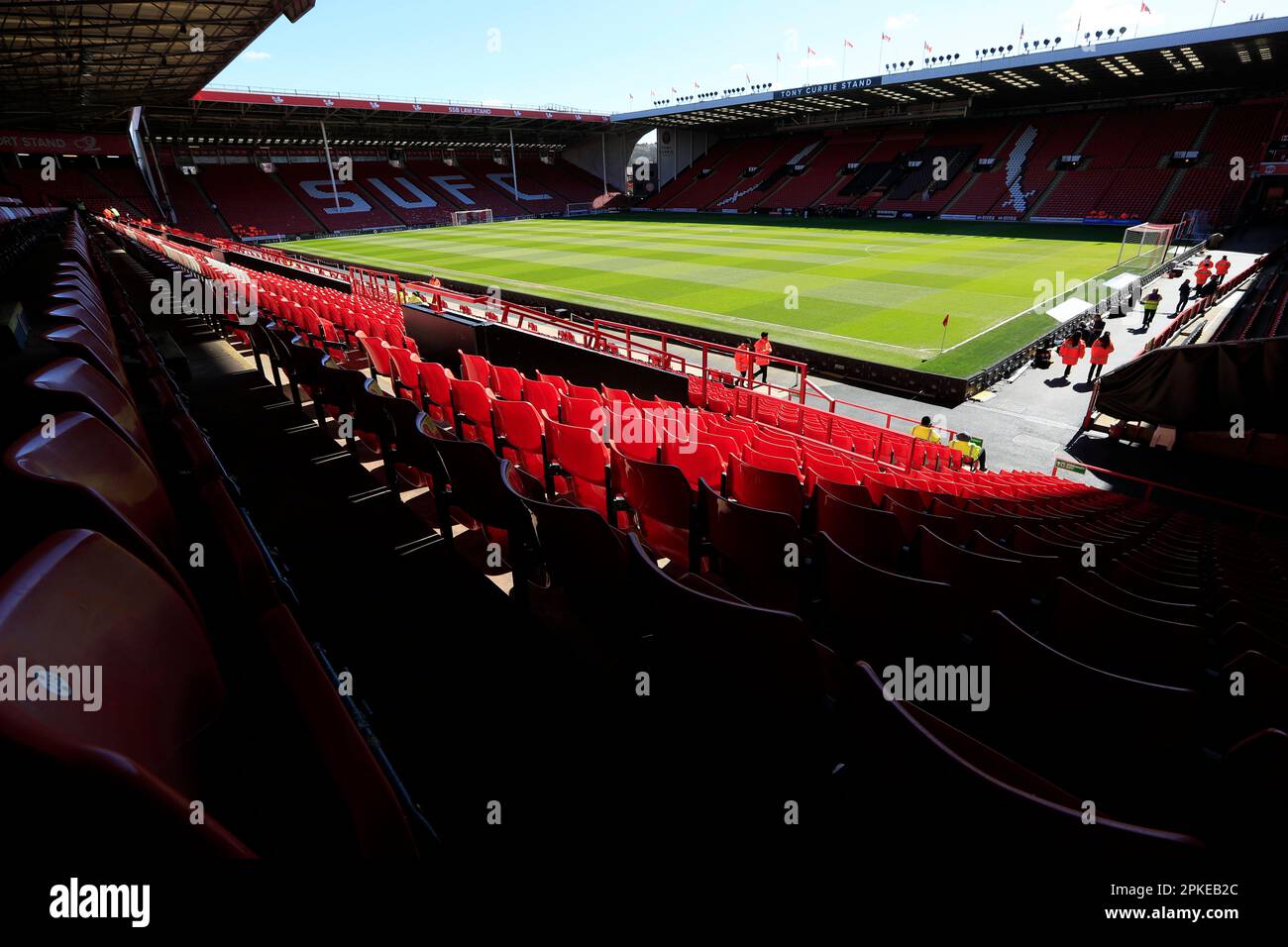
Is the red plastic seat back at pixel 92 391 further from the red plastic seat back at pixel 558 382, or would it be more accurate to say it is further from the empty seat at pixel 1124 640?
the red plastic seat back at pixel 558 382

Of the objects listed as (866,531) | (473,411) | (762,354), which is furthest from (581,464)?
(762,354)

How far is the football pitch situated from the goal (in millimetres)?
9531

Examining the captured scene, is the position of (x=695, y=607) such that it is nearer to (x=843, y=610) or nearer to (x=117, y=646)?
(x=843, y=610)

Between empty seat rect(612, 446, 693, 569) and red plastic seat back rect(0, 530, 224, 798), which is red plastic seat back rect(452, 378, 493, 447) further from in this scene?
red plastic seat back rect(0, 530, 224, 798)

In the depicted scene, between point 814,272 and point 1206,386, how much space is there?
17198 millimetres

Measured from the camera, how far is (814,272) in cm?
2403

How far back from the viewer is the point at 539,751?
101 inches

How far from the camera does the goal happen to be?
166 ft

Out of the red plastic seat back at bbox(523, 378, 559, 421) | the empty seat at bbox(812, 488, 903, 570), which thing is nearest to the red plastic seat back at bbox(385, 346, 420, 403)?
the red plastic seat back at bbox(523, 378, 559, 421)

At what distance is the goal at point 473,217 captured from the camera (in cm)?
5056

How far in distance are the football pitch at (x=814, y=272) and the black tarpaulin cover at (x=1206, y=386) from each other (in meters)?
3.97

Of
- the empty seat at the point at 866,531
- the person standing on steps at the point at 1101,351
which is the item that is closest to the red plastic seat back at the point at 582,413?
the empty seat at the point at 866,531

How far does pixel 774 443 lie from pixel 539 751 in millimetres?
4351
